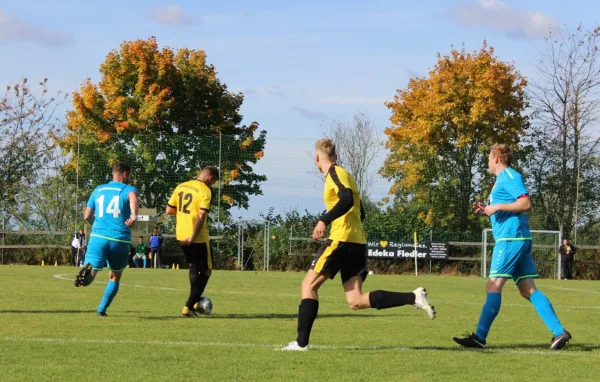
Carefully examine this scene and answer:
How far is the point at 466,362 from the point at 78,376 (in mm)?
3138

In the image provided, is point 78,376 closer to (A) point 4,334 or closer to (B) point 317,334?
(A) point 4,334

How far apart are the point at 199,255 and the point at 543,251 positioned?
78.2 feet

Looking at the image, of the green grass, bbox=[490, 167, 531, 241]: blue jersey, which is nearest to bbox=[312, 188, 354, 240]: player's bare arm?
the green grass

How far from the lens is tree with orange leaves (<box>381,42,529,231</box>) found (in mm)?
33562

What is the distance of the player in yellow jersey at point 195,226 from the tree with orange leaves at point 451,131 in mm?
22032

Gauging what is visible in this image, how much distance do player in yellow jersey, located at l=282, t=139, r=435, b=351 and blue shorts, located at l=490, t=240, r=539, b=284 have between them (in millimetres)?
984

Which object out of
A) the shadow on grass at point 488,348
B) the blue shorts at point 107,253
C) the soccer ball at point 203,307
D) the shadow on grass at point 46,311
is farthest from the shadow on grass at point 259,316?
the shadow on grass at point 488,348

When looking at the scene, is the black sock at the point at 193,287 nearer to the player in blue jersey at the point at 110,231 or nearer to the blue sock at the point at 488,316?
the player in blue jersey at the point at 110,231

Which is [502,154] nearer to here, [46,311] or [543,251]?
[46,311]

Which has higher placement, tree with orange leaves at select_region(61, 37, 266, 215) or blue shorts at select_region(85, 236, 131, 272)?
tree with orange leaves at select_region(61, 37, 266, 215)

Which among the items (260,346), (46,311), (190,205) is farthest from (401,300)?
(46,311)

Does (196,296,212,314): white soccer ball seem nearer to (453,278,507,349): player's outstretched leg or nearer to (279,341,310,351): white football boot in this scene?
(279,341,310,351): white football boot

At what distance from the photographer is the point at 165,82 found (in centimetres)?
3984

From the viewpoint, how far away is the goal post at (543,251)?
3306 cm
